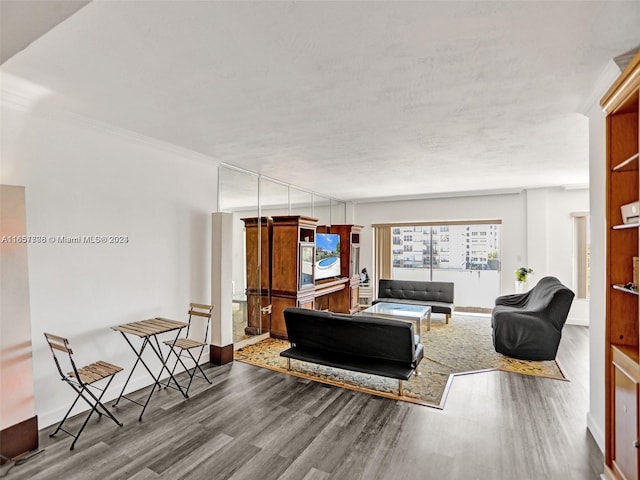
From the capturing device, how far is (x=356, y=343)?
11.5ft

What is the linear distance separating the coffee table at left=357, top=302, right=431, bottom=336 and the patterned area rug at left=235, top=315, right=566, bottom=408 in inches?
16.0

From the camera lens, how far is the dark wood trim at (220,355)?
4.18 metres

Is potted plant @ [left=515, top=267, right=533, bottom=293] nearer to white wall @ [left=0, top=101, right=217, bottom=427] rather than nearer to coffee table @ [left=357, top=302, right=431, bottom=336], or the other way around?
coffee table @ [left=357, top=302, right=431, bottom=336]

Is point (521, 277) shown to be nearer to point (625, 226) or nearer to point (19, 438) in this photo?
point (625, 226)

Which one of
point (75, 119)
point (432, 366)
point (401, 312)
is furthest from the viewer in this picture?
point (401, 312)

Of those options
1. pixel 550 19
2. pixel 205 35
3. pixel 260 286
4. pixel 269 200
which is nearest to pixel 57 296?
pixel 205 35

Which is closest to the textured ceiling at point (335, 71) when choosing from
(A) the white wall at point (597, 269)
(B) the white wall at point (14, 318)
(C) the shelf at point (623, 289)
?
(A) the white wall at point (597, 269)

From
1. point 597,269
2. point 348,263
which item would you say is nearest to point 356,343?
point 597,269

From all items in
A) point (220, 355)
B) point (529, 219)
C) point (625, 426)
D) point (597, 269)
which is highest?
point (529, 219)

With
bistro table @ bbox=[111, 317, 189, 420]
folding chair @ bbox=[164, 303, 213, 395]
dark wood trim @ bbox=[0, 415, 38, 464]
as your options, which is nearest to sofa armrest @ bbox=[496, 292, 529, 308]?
folding chair @ bbox=[164, 303, 213, 395]

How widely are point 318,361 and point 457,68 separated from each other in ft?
10.00

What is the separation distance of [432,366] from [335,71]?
3652 mm

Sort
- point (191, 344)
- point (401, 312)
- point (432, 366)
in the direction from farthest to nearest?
1. point (401, 312)
2. point (432, 366)
3. point (191, 344)

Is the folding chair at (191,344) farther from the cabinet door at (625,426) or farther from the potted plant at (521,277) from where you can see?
the potted plant at (521,277)
